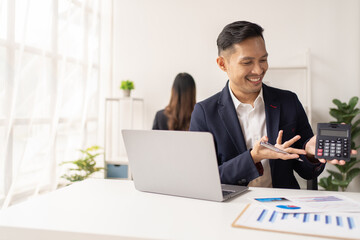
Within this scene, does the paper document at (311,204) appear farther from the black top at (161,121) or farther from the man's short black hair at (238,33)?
the black top at (161,121)

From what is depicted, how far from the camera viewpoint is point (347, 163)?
142 inches

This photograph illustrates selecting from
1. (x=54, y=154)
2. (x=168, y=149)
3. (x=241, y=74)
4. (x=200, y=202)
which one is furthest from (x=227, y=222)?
(x=54, y=154)

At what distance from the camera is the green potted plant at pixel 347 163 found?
11.7 ft

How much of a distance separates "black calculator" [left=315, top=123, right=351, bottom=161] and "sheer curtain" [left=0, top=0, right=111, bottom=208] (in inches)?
92.2

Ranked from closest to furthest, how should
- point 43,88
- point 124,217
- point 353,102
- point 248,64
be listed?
point 124,217, point 248,64, point 43,88, point 353,102

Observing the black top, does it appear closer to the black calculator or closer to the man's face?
the man's face

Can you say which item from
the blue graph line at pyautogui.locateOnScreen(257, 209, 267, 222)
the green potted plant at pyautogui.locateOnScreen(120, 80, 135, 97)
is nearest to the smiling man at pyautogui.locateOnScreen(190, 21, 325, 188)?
the blue graph line at pyautogui.locateOnScreen(257, 209, 267, 222)

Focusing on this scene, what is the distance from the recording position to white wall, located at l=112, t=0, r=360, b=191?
3.89m

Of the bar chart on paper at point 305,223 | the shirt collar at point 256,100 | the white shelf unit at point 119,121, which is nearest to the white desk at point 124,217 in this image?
the bar chart on paper at point 305,223

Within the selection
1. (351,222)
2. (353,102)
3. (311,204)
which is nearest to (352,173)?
(353,102)

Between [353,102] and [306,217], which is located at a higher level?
[353,102]

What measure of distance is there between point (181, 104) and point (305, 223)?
271 cm

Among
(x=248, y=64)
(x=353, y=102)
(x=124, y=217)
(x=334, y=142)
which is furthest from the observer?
(x=353, y=102)

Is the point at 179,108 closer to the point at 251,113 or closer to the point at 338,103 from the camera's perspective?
the point at 338,103
